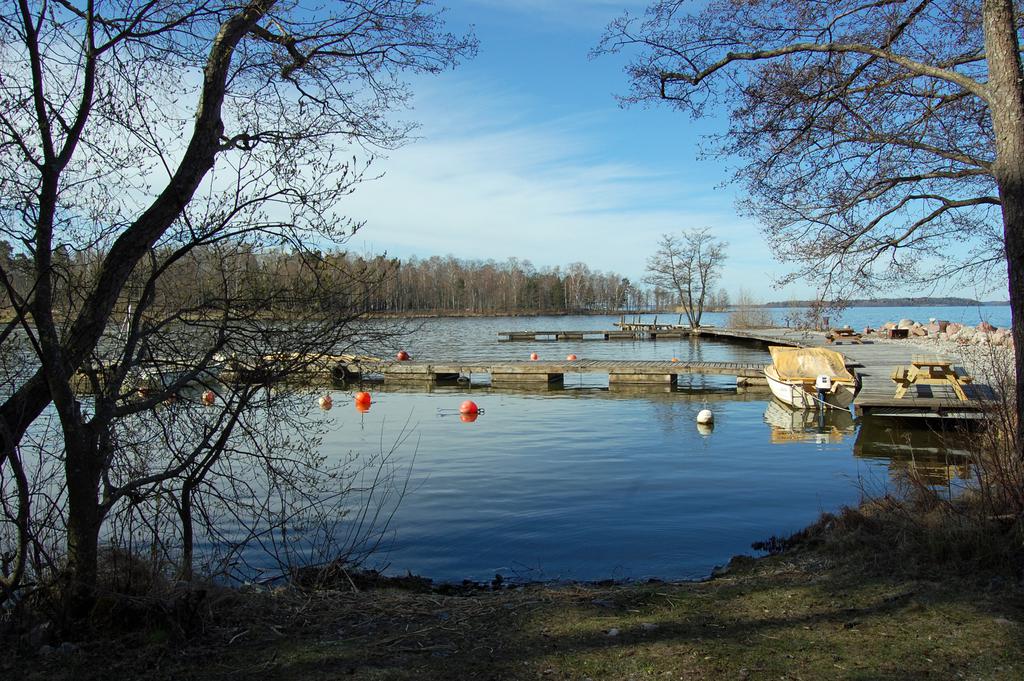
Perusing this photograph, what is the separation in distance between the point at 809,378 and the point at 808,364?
1.20 meters

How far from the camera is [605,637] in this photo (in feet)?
13.2

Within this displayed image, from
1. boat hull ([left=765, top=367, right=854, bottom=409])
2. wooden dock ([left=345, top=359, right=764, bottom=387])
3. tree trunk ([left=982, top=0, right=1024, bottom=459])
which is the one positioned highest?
tree trunk ([left=982, top=0, right=1024, bottom=459])

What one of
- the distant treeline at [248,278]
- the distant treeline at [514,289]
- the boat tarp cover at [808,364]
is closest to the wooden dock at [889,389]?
the boat tarp cover at [808,364]

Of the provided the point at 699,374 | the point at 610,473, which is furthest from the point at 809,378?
the point at 610,473

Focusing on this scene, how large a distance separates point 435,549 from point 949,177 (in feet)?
21.1

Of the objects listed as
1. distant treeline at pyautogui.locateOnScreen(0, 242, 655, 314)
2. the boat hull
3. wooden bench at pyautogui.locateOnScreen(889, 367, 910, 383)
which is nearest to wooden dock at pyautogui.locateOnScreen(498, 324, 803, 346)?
the boat hull

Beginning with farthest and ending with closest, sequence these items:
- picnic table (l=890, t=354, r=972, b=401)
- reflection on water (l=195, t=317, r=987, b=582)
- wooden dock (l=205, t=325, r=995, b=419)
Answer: picnic table (l=890, t=354, r=972, b=401) → wooden dock (l=205, t=325, r=995, b=419) → reflection on water (l=195, t=317, r=987, b=582)

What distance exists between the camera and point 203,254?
4.45 metres

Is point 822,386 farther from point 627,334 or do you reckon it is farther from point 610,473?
point 627,334

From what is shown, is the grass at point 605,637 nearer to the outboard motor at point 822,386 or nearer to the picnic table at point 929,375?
the picnic table at point 929,375

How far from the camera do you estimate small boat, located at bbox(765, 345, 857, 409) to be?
62.5ft

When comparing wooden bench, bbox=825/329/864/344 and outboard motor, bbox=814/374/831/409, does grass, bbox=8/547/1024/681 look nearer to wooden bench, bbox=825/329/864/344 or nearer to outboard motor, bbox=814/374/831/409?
outboard motor, bbox=814/374/831/409

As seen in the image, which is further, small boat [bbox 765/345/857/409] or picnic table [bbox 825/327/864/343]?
picnic table [bbox 825/327/864/343]

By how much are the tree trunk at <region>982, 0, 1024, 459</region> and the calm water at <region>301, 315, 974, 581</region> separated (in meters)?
1.37
